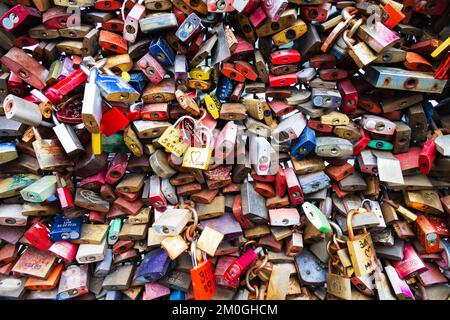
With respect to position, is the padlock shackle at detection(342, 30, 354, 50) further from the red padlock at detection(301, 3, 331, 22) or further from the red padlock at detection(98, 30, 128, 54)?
the red padlock at detection(98, 30, 128, 54)

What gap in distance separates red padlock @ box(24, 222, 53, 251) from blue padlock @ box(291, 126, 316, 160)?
133cm

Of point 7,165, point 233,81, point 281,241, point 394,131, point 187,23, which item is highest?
point 187,23

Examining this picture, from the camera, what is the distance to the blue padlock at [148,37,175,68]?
179 centimetres

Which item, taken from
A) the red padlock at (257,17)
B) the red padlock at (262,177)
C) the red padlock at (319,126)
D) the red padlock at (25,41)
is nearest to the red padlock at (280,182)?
the red padlock at (262,177)

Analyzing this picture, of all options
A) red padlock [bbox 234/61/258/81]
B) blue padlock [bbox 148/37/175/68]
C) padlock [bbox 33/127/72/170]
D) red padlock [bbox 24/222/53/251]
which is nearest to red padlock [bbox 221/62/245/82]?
red padlock [bbox 234/61/258/81]

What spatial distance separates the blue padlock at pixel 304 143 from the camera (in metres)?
1.88

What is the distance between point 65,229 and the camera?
6.48ft

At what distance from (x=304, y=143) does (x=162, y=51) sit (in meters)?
0.82

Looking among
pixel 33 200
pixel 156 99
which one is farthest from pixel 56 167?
pixel 156 99

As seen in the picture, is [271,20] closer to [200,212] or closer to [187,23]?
[187,23]

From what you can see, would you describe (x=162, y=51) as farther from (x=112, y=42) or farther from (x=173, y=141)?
(x=173, y=141)

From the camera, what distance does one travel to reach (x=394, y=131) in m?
1.92

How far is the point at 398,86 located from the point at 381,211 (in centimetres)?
66

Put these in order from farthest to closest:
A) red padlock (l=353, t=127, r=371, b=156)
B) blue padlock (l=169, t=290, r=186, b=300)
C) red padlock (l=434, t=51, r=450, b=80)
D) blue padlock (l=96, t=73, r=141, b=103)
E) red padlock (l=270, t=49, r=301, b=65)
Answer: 1. blue padlock (l=169, t=290, r=186, b=300)
2. red padlock (l=353, t=127, r=371, b=156)
3. red padlock (l=270, t=49, r=301, b=65)
4. red padlock (l=434, t=51, r=450, b=80)
5. blue padlock (l=96, t=73, r=141, b=103)
